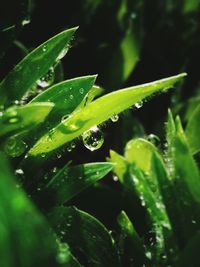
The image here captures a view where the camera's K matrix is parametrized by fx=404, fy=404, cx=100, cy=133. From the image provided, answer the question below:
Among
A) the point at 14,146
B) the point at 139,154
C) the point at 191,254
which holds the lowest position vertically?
the point at 191,254

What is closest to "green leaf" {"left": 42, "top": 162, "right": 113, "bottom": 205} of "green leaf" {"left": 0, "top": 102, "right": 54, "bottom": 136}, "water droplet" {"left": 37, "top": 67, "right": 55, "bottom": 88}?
"green leaf" {"left": 0, "top": 102, "right": 54, "bottom": 136}

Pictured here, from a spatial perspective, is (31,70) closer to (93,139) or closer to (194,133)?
(93,139)

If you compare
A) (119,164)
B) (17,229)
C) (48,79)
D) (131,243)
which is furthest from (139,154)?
(17,229)

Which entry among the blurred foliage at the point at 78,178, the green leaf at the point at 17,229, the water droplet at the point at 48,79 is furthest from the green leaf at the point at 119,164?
the green leaf at the point at 17,229

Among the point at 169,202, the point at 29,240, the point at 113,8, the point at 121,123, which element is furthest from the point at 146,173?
the point at 113,8

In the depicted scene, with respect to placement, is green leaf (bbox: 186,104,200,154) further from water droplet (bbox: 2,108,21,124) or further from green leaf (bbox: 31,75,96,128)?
water droplet (bbox: 2,108,21,124)

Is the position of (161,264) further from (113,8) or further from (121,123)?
(113,8)
